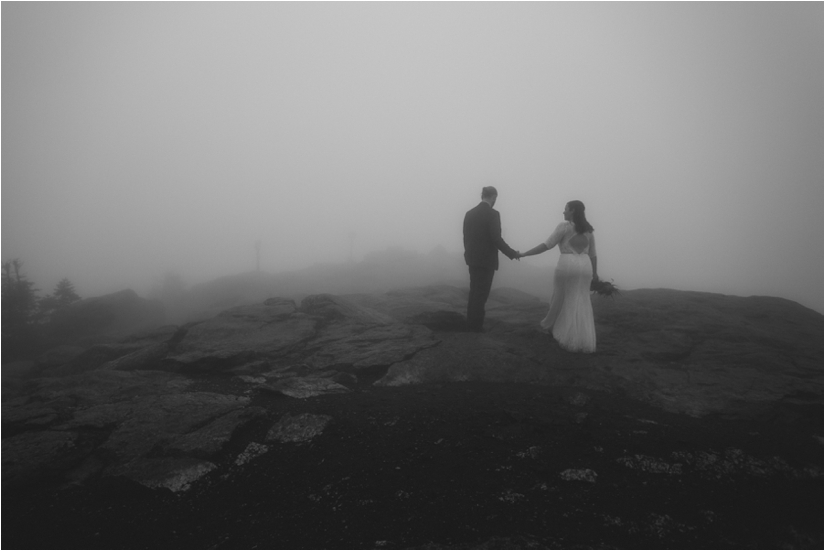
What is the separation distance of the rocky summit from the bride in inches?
22.4

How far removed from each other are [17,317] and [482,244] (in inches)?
1192

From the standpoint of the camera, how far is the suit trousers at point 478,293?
35.9 ft

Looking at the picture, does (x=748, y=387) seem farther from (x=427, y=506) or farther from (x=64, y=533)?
(x=64, y=533)

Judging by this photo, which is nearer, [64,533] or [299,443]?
[64,533]

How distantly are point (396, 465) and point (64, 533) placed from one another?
3.41m

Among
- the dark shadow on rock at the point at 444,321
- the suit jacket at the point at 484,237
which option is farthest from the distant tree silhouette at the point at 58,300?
the suit jacket at the point at 484,237

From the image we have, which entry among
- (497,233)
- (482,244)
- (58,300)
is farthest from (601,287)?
(58,300)

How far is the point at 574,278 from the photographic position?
9.81 meters

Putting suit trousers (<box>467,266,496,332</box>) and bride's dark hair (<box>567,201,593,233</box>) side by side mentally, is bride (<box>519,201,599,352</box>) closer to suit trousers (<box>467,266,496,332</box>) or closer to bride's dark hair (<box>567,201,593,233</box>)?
bride's dark hair (<box>567,201,593,233</box>)

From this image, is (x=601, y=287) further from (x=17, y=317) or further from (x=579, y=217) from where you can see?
(x=17, y=317)

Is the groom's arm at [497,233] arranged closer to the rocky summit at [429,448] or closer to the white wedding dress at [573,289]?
the white wedding dress at [573,289]

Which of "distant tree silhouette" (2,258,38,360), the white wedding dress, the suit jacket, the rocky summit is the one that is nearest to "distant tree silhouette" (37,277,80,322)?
"distant tree silhouette" (2,258,38,360)

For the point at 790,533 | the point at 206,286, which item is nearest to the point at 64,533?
the point at 790,533

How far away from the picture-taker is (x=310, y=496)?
14.8 feet
